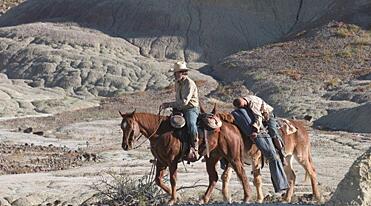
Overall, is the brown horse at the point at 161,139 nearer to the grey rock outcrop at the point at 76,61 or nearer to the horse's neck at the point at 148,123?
the horse's neck at the point at 148,123

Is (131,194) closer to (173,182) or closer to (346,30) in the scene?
(173,182)

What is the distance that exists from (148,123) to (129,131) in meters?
0.46

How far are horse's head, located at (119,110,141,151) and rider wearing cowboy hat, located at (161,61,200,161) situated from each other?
93cm

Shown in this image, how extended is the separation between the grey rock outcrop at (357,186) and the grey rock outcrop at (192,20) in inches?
2672

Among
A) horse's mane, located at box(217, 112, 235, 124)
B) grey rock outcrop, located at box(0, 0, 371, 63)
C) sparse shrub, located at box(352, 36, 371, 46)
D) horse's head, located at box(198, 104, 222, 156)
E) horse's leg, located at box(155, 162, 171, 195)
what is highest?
grey rock outcrop, located at box(0, 0, 371, 63)

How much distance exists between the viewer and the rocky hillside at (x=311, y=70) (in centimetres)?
4959

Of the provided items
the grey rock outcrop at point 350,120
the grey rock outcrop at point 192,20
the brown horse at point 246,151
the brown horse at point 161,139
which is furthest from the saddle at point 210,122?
the grey rock outcrop at point 192,20

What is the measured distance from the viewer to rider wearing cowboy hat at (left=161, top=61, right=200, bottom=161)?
16.3 m

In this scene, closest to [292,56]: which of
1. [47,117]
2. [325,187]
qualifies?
[47,117]

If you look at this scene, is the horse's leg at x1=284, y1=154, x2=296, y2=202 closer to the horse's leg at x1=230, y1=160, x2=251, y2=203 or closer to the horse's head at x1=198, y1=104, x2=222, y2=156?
the horse's leg at x1=230, y1=160, x2=251, y2=203

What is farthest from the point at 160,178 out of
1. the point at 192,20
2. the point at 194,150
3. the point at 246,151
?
the point at 192,20

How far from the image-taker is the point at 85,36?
81188 millimetres

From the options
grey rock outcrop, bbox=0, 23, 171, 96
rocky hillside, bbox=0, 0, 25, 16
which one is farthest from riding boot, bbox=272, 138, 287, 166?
rocky hillside, bbox=0, 0, 25, 16

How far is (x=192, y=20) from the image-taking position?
8762 centimetres
